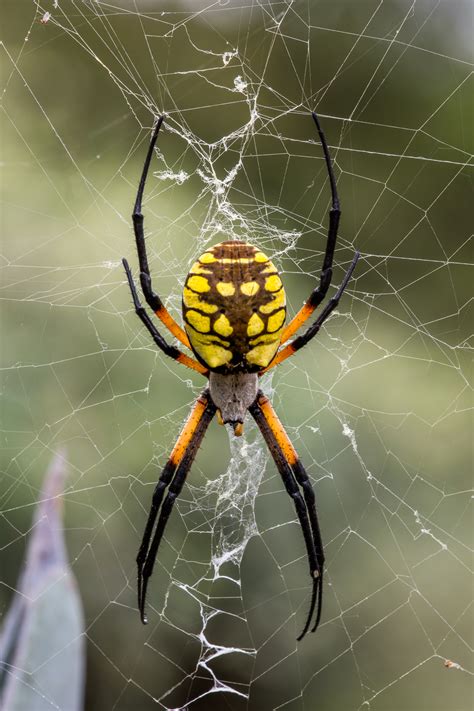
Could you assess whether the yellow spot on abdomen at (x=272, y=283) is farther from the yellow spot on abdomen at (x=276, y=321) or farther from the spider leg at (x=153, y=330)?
the spider leg at (x=153, y=330)

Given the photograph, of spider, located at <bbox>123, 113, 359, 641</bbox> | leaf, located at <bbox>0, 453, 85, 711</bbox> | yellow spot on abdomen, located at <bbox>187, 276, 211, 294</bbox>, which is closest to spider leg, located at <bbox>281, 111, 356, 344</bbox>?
spider, located at <bbox>123, 113, 359, 641</bbox>

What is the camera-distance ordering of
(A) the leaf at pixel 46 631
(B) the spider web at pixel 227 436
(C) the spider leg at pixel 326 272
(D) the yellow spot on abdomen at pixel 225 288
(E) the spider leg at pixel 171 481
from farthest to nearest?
(B) the spider web at pixel 227 436 → (E) the spider leg at pixel 171 481 → (C) the spider leg at pixel 326 272 → (D) the yellow spot on abdomen at pixel 225 288 → (A) the leaf at pixel 46 631

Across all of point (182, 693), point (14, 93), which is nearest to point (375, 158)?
point (14, 93)

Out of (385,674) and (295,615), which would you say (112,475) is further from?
(385,674)

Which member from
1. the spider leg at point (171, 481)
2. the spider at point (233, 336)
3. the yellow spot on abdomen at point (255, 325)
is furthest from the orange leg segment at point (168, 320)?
the spider leg at point (171, 481)

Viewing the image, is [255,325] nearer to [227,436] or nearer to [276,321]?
[276,321]

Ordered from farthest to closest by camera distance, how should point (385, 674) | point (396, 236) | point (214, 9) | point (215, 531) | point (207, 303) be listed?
point (396, 236) → point (385, 674) → point (215, 531) → point (214, 9) → point (207, 303)

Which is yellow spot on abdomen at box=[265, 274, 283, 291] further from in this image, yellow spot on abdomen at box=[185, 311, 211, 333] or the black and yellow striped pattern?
yellow spot on abdomen at box=[185, 311, 211, 333]
